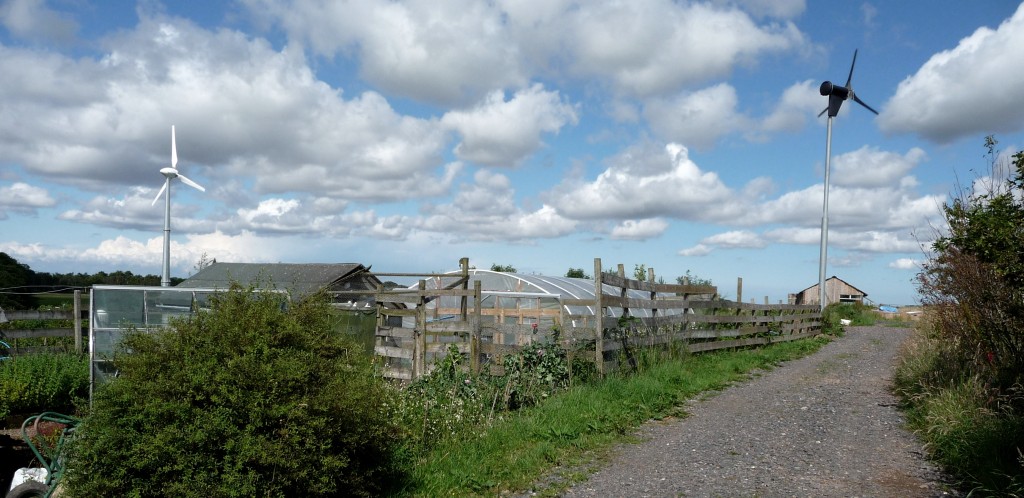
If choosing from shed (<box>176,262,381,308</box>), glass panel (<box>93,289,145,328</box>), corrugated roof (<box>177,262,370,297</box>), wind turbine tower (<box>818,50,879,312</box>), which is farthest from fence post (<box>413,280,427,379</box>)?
wind turbine tower (<box>818,50,879,312</box>)

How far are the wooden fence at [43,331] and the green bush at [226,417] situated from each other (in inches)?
436

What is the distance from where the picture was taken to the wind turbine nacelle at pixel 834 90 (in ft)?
97.9

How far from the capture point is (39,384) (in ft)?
36.3

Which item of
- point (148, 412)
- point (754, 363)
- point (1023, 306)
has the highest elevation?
point (1023, 306)

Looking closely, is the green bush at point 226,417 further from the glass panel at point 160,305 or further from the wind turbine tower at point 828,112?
the wind turbine tower at point 828,112

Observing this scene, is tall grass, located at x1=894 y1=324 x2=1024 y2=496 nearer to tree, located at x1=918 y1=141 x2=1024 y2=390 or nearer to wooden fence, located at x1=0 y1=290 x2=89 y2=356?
tree, located at x1=918 y1=141 x2=1024 y2=390

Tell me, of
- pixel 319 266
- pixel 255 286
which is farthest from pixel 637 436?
pixel 319 266

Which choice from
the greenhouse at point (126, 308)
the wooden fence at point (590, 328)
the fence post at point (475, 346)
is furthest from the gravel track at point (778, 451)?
the greenhouse at point (126, 308)

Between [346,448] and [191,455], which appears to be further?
[346,448]

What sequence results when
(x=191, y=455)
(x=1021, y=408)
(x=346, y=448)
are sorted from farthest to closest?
(x=1021, y=408)
(x=346, y=448)
(x=191, y=455)

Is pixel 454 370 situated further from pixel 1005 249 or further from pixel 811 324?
pixel 811 324

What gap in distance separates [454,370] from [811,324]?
17.0 m

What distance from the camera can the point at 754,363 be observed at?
14297 mm

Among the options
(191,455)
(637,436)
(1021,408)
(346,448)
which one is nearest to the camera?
(191,455)
